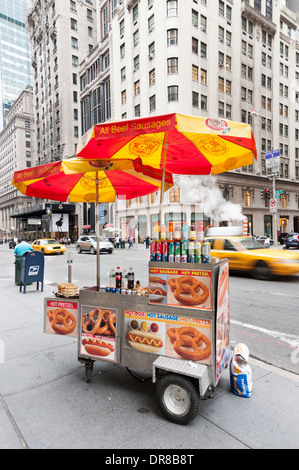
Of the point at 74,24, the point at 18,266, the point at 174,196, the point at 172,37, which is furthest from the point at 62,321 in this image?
the point at 74,24

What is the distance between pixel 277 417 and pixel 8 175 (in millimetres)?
103946

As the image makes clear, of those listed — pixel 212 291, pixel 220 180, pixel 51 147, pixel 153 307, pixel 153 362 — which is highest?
pixel 51 147

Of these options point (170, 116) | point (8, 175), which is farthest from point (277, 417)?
point (8, 175)

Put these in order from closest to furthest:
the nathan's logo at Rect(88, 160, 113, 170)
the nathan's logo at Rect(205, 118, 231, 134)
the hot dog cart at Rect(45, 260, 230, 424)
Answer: the hot dog cart at Rect(45, 260, 230, 424), the nathan's logo at Rect(205, 118, 231, 134), the nathan's logo at Rect(88, 160, 113, 170)

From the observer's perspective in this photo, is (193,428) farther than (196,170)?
No

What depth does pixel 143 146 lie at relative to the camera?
3.94 meters

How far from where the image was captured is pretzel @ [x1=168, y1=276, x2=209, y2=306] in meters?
2.88

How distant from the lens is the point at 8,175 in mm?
92688

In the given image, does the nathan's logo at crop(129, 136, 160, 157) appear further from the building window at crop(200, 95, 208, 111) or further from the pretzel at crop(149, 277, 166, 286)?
the building window at crop(200, 95, 208, 111)

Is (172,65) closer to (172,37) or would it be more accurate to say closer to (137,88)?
(172,37)

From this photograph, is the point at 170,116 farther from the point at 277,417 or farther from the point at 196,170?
the point at 277,417

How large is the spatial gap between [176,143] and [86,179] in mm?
1641

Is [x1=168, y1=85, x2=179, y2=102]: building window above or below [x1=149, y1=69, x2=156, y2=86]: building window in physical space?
below

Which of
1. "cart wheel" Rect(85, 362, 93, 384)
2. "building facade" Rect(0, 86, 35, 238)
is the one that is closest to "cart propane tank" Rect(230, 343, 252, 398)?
"cart wheel" Rect(85, 362, 93, 384)
